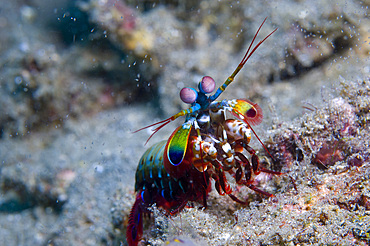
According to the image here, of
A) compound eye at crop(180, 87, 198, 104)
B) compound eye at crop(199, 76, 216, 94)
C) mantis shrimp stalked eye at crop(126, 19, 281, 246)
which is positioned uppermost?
compound eye at crop(199, 76, 216, 94)

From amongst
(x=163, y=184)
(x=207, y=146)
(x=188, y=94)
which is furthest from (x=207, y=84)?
(x=163, y=184)

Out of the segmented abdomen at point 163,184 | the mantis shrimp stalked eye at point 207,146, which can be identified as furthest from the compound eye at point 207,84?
the segmented abdomen at point 163,184

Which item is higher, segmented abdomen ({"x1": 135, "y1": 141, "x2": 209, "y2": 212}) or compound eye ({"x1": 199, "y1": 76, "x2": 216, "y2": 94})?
compound eye ({"x1": 199, "y1": 76, "x2": 216, "y2": 94})

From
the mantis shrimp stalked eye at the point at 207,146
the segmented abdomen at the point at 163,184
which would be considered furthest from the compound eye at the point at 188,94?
the segmented abdomen at the point at 163,184

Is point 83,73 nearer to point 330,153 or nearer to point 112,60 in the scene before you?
point 112,60

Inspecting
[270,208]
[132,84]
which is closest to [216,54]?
[132,84]

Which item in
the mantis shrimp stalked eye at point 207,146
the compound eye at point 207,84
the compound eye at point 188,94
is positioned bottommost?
the mantis shrimp stalked eye at point 207,146

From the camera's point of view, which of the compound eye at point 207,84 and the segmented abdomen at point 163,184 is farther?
the segmented abdomen at point 163,184

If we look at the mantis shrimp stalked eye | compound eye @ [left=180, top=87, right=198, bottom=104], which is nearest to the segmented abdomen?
the mantis shrimp stalked eye

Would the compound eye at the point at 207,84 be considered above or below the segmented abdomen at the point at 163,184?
above

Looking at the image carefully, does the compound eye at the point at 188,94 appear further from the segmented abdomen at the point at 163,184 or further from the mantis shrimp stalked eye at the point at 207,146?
the segmented abdomen at the point at 163,184

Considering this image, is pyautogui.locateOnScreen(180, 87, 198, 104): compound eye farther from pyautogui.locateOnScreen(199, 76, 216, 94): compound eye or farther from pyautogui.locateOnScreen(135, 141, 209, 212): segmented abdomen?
pyautogui.locateOnScreen(135, 141, 209, 212): segmented abdomen
